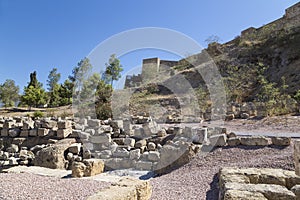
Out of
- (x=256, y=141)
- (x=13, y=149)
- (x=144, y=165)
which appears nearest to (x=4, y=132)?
(x=13, y=149)

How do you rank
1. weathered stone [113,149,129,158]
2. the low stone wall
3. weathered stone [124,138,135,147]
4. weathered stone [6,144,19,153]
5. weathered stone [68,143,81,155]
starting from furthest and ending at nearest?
weathered stone [6,144,19,153], weathered stone [124,138,135,147], weathered stone [68,143,81,155], weathered stone [113,149,129,158], the low stone wall

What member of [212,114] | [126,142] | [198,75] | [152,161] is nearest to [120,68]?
[198,75]

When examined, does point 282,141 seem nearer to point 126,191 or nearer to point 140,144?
point 140,144

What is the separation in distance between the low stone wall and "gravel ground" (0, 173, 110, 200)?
2.47 metres

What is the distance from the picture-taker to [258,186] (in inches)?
132

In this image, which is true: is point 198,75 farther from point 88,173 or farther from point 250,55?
point 88,173

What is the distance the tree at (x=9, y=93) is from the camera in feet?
120

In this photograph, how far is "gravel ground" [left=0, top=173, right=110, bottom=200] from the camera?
13.8 ft

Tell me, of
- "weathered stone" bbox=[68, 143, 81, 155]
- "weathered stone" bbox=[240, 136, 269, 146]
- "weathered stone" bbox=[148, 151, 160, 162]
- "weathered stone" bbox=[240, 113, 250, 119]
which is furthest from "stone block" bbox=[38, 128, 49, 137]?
"weathered stone" bbox=[240, 113, 250, 119]

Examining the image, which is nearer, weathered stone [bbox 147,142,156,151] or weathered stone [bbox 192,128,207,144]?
weathered stone [bbox 192,128,207,144]

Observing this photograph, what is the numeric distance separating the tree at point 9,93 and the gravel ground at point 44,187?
34.3 m

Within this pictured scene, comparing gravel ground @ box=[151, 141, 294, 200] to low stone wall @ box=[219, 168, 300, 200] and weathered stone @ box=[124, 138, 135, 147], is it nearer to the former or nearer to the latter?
low stone wall @ box=[219, 168, 300, 200]

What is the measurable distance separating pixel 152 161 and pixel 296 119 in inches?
306

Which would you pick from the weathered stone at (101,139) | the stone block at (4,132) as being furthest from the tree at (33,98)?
the weathered stone at (101,139)
